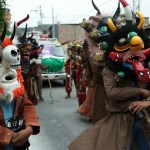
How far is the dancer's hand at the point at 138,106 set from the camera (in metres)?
3.28

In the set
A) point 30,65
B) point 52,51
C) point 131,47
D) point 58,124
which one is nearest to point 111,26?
point 131,47

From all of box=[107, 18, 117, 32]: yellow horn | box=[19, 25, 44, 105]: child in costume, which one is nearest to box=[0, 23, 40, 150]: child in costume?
box=[107, 18, 117, 32]: yellow horn

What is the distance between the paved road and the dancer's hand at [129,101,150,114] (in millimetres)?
2832

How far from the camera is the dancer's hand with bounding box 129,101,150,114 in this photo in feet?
10.8

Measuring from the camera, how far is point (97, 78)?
208 inches

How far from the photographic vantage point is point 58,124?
7.80 m

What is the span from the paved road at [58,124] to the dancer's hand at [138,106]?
2.83m

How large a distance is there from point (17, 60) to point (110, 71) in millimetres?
897

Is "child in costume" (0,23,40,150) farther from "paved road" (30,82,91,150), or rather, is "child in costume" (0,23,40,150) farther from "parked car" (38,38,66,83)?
"parked car" (38,38,66,83)

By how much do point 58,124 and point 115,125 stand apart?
172 inches

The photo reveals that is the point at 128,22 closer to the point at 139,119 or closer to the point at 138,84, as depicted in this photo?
the point at 138,84

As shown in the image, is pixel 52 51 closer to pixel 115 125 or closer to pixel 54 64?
pixel 54 64

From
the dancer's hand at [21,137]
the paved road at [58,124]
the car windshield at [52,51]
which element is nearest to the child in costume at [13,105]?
the dancer's hand at [21,137]

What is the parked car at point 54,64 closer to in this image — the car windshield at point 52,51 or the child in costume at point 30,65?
the car windshield at point 52,51
